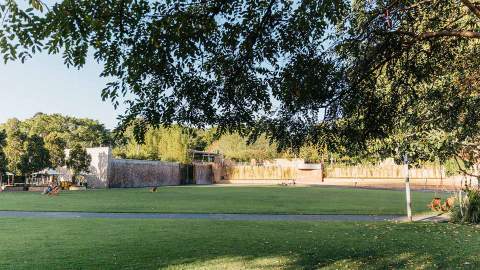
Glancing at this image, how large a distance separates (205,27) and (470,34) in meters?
2.98

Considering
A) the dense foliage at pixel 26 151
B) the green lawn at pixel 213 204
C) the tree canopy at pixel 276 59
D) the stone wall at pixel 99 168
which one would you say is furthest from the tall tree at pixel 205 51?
the stone wall at pixel 99 168

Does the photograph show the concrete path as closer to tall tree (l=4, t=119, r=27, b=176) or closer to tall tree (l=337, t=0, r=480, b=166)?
tall tree (l=337, t=0, r=480, b=166)

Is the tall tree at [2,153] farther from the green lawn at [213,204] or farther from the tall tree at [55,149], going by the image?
the green lawn at [213,204]

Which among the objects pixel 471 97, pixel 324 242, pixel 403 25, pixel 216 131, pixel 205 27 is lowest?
pixel 324 242

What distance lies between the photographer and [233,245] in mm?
9305

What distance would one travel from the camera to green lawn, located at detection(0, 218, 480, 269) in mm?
7465

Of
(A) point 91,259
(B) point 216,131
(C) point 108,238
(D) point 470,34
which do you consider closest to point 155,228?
(C) point 108,238

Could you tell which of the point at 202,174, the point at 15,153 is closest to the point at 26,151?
the point at 15,153

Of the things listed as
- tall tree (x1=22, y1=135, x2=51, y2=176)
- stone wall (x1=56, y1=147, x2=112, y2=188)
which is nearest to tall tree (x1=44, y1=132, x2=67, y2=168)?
tall tree (x1=22, y1=135, x2=51, y2=176)

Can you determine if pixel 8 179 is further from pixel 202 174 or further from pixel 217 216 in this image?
pixel 217 216

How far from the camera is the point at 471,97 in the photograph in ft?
23.1

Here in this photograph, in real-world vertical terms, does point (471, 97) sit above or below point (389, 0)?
below

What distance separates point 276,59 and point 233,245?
179 inches

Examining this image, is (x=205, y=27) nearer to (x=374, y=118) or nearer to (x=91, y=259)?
(x=374, y=118)
